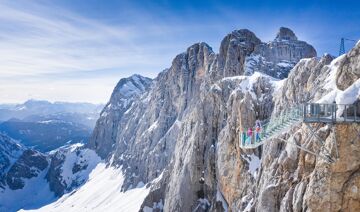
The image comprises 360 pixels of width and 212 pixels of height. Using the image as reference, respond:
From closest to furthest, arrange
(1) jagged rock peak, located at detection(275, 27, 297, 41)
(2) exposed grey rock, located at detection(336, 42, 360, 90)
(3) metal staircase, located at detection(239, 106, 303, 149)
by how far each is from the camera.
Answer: (3) metal staircase, located at detection(239, 106, 303, 149)
(2) exposed grey rock, located at detection(336, 42, 360, 90)
(1) jagged rock peak, located at detection(275, 27, 297, 41)

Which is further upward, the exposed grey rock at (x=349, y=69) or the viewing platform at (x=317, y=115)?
the exposed grey rock at (x=349, y=69)

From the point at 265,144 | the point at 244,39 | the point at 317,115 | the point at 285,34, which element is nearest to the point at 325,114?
the point at 317,115

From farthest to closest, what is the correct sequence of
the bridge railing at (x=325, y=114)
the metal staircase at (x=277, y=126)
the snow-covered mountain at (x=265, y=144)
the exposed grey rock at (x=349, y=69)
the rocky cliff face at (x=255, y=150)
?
the rocky cliff face at (x=255, y=150) → the exposed grey rock at (x=349, y=69) → the snow-covered mountain at (x=265, y=144) → the metal staircase at (x=277, y=126) → the bridge railing at (x=325, y=114)

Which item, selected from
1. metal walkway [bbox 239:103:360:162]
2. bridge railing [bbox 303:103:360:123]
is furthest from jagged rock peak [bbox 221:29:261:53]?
bridge railing [bbox 303:103:360:123]

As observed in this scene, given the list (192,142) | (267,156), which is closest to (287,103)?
(267,156)

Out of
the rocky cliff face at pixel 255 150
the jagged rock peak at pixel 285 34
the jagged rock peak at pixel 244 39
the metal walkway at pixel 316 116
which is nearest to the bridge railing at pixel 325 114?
the metal walkway at pixel 316 116

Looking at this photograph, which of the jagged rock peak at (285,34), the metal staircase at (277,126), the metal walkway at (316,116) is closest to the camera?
the metal walkway at (316,116)

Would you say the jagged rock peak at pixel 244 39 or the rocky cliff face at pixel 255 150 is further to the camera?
the jagged rock peak at pixel 244 39

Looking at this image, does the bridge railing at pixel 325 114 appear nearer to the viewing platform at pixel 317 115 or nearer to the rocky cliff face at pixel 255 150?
the viewing platform at pixel 317 115

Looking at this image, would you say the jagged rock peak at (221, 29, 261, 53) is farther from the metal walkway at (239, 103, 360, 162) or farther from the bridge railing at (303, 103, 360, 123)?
the bridge railing at (303, 103, 360, 123)

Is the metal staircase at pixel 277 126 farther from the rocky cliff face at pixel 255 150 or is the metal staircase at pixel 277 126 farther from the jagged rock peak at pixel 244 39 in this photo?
the jagged rock peak at pixel 244 39

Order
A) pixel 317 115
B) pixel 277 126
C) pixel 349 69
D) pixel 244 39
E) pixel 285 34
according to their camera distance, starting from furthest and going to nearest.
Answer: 1. pixel 285 34
2. pixel 244 39
3. pixel 349 69
4. pixel 277 126
5. pixel 317 115

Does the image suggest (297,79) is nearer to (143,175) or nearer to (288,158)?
(288,158)

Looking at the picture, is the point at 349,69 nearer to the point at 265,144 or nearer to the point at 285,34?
the point at 265,144
